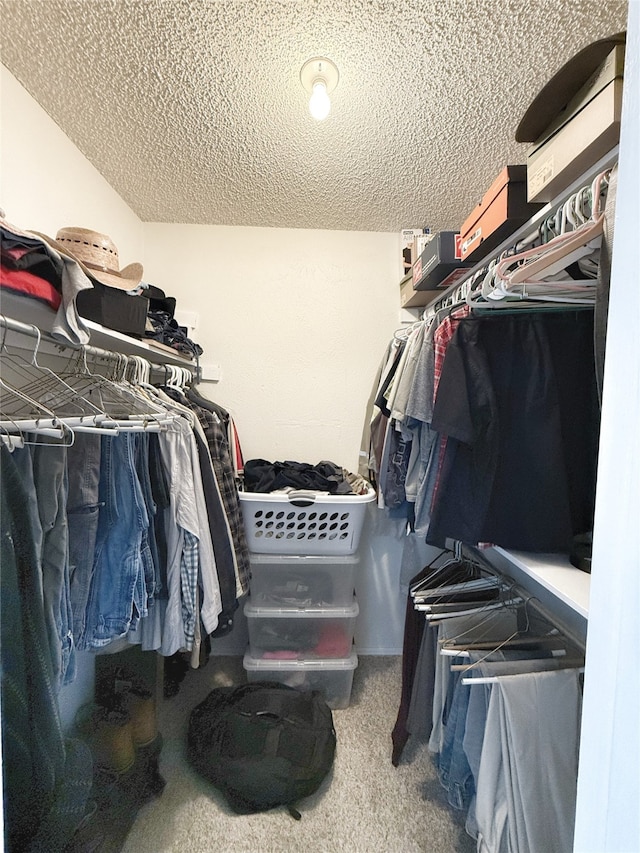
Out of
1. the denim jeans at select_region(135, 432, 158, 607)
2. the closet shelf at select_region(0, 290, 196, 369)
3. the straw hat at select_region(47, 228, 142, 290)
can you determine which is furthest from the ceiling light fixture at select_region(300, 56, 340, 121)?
the denim jeans at select_region(135, 432, 158, 607)

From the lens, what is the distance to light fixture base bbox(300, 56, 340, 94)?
0.87 m

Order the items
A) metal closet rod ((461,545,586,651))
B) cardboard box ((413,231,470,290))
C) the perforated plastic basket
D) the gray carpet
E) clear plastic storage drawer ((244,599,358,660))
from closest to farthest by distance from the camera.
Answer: metal closet rod ((461,545,586,651)) < the gray carpet < cardboard box ((413,231,470,290)) < the perforated plastic basket < clear plastic storage drawer ((244,599,358,660))

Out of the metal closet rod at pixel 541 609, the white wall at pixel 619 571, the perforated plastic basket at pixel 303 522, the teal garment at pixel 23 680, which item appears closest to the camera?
the white wall at pixel 619 571

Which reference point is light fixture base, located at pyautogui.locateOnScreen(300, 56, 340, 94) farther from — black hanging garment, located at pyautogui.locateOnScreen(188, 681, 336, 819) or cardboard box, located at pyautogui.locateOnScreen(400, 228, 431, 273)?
black hanging garment, located at pyautogui.locateOnScreen(188, 681, 336, 819)

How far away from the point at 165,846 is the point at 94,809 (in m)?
0.27

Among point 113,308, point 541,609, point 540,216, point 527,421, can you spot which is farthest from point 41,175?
point 541,609

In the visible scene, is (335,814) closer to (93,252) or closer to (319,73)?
(93,252)

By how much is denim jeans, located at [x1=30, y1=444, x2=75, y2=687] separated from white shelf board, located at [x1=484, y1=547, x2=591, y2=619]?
95cm

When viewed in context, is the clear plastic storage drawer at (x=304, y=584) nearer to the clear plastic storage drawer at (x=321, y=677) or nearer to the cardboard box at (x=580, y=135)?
the clear plastic storage drawer at (x=321, y=677)

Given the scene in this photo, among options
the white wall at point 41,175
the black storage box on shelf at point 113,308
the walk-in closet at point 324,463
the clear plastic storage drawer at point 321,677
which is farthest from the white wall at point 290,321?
the clear plastic storage drawer at point 321,677

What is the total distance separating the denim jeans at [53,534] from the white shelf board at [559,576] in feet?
3.10

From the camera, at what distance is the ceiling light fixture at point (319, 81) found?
85cm

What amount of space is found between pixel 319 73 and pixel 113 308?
2.75 feet

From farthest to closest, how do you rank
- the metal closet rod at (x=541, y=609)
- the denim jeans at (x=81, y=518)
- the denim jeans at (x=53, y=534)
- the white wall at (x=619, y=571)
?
1. the metal closet rod at (x=541, y=609)
2. the denim jeans at (x=81, y=518)
3. the denim jeans at (x=53, y=534)
4. the white wall at (x=619, y=571)
